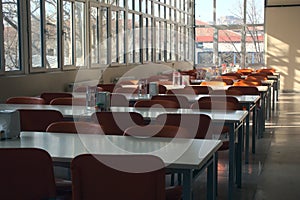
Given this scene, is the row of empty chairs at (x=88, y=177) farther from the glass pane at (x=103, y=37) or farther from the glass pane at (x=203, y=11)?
the glass pane at (x=203, y=11)

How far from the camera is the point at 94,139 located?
9.21 feet

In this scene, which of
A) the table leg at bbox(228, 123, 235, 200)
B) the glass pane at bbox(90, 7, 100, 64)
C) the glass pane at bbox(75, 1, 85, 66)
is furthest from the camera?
the glass pane at bbox(90, 7, 100, 64)

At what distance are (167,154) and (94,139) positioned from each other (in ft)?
2.03

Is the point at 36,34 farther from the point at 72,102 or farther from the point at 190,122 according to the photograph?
the point at 190,122

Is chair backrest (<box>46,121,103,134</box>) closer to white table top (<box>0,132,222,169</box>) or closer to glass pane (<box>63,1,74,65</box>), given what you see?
white table top (<box>0,132,222,169</box>)

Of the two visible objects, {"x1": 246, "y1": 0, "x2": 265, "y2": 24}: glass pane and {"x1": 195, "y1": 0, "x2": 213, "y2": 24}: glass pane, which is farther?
{"x1": 195, "y1": 0, "x2": 213, "y2": 24}: glass pane

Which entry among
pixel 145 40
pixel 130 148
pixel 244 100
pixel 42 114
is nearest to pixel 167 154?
pixel 130 148

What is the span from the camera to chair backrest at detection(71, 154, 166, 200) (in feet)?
6.70

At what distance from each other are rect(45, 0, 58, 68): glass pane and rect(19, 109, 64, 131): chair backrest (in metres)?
3.07

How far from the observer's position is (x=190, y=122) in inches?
141

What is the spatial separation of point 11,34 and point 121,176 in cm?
436

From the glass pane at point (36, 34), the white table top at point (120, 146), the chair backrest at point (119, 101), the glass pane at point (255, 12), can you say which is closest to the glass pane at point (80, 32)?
the glass pane at point (36, 34)

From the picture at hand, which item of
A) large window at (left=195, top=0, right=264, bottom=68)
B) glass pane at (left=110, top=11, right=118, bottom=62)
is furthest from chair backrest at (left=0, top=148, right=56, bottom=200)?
large window at (left=195, top=0, right=264, bottom=68)

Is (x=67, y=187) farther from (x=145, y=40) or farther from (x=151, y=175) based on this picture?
(x=145, y=40)
